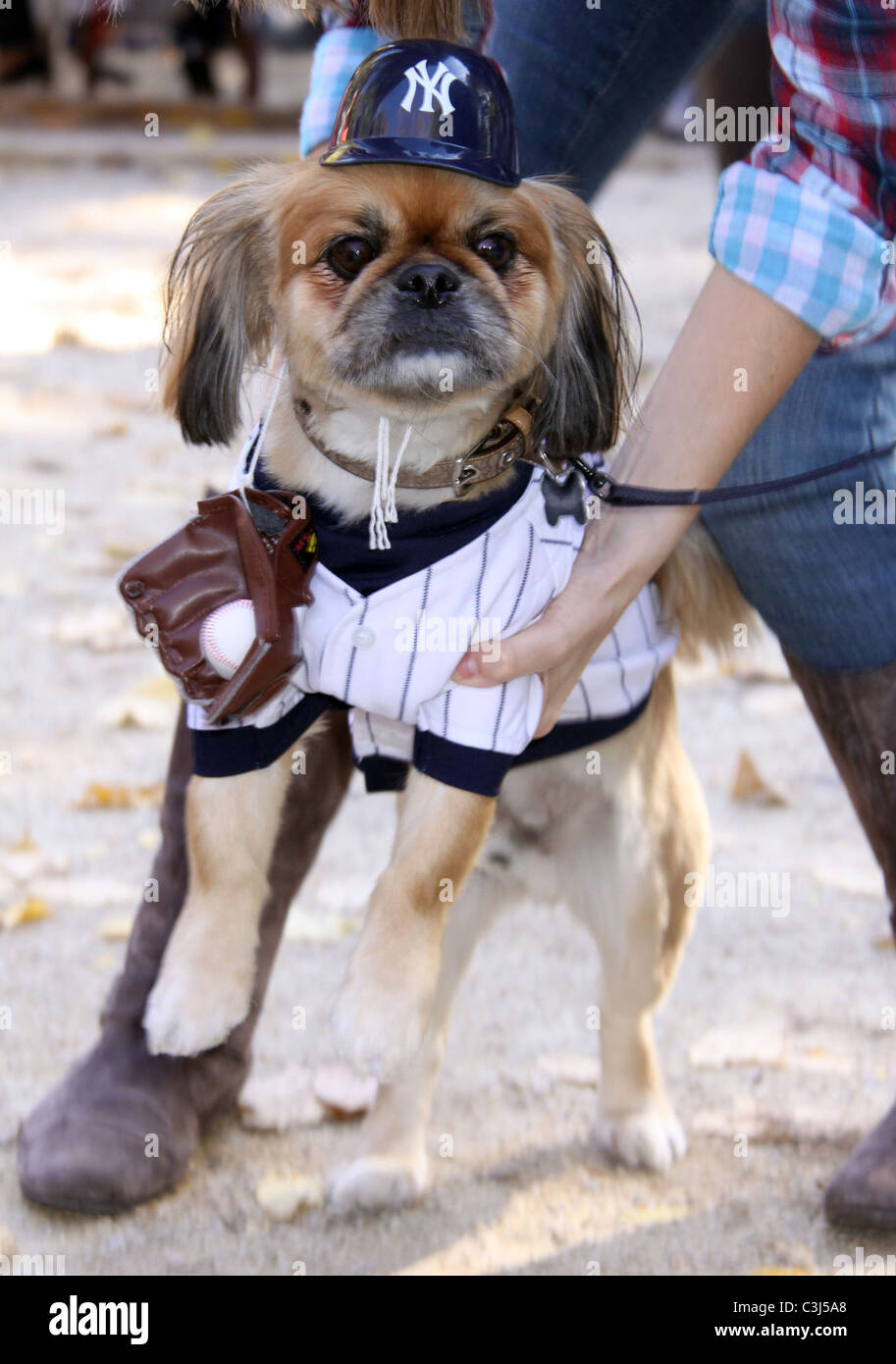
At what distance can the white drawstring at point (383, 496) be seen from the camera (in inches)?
70.3

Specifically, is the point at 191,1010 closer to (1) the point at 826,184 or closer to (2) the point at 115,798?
(1) the point at 826,184

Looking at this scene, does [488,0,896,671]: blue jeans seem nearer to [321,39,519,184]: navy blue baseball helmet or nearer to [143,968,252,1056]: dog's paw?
[321,39,519,184]: navy blue baseball helmet

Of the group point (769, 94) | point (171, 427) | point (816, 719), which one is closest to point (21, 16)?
point (171, 427)

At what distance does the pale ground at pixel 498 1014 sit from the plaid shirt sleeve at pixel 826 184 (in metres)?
0.75

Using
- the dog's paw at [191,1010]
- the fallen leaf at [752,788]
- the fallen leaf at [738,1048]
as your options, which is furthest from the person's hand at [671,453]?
the fallen leaf at [752,788]

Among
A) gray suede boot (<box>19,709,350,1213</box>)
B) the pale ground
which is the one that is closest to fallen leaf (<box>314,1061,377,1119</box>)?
the pale ground

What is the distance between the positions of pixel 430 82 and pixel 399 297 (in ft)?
0.74

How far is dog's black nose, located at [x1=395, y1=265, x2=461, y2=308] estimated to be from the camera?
1693mm

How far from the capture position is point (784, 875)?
2984 mm

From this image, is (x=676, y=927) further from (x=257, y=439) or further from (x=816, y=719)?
(x=257, y=439)

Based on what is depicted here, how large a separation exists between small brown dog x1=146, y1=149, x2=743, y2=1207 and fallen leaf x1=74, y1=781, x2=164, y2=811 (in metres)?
1.14

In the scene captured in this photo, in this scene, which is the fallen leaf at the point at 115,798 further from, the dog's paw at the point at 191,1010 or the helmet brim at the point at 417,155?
the helmet brim at the point at 417,155

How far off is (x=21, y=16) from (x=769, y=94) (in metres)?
10.8

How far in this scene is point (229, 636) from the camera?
176 cm
